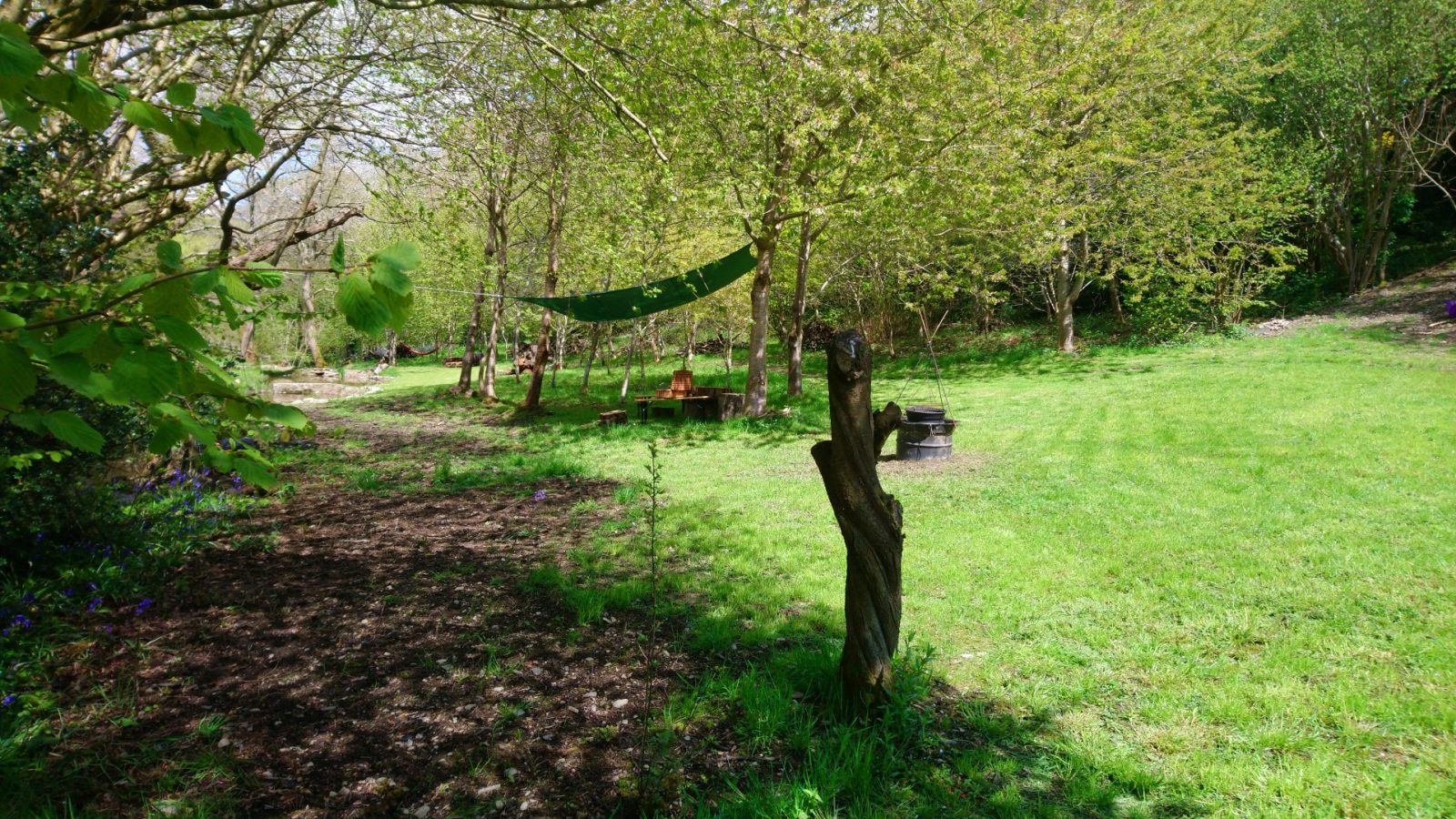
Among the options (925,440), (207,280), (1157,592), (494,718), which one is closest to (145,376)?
(207,280)

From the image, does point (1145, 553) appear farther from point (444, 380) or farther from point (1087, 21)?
point (444, 380)

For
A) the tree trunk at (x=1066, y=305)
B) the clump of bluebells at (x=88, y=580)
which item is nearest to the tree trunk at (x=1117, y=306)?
the tree trunk at (x=1066, y=305)

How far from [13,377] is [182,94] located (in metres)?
0.51

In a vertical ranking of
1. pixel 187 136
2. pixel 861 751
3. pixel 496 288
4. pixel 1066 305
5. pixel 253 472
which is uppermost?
pixel 496 288

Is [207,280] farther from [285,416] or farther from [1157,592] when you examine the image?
[1157,592]

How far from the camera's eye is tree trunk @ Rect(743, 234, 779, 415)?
9.09 m

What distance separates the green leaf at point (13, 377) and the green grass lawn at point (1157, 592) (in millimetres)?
1810

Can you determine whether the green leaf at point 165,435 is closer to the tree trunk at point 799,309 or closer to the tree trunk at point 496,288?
the tree trunk at point 799,309

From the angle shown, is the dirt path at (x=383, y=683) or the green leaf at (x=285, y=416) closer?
the green leaf at (x=285, y=416)

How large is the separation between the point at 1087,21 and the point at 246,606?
1365 centimetres

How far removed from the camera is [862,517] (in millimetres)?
2152

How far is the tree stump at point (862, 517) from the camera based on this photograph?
2.07m

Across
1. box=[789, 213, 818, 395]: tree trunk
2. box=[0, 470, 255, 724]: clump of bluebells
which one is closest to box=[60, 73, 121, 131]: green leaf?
box=[0, 470, 255, 724]: clump of bluebells

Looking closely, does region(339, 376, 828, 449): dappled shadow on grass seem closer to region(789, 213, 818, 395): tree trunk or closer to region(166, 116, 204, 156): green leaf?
region(789, 213, 818, 395): tree trunk
